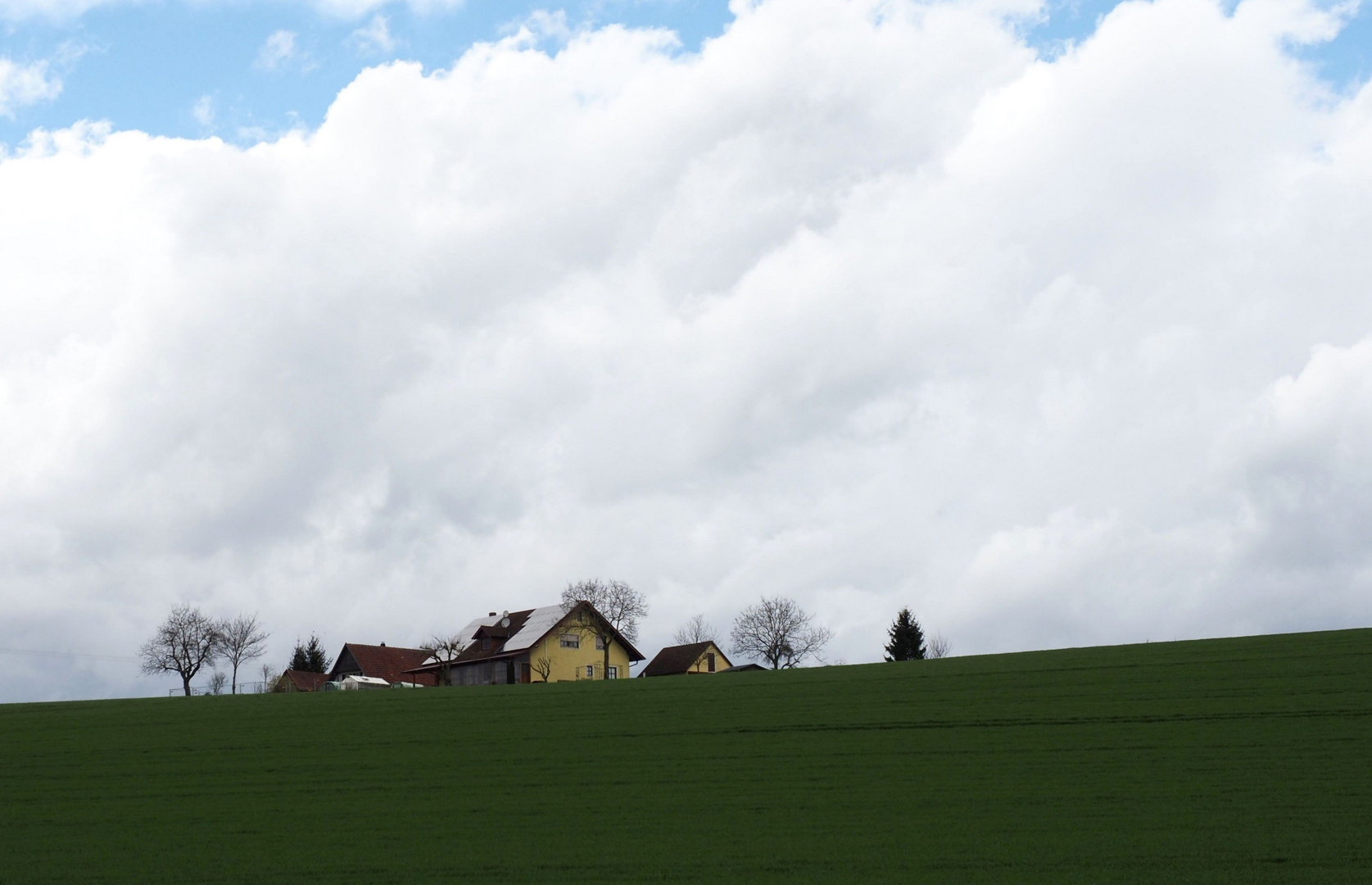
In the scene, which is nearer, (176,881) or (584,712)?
(176,881)

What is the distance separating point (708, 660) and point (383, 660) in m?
30.4

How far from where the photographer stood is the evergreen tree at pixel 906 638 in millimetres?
76125

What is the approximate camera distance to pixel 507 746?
23859 mm

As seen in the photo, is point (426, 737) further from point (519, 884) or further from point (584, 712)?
Answer: point (519, 884)

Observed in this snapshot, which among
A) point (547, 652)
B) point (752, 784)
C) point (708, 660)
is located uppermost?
point (547, 652)

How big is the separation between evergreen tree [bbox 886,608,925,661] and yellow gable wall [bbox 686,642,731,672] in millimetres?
17074

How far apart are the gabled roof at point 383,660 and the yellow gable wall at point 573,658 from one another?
2069cm

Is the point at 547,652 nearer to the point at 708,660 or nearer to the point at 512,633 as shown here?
the point at 512,633

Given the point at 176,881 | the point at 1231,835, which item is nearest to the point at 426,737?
the point at 176,881

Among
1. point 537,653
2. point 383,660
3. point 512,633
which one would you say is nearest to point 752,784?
point 537,653

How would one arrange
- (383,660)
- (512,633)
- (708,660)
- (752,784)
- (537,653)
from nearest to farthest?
(752,784) → (537,653) → (512,633) → (708,660) → (383,660)

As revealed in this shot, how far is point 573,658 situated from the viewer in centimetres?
7606

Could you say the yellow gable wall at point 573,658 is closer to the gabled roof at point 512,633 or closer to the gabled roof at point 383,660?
the gabled roof at point 512,633

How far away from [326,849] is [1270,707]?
20.2 meters
